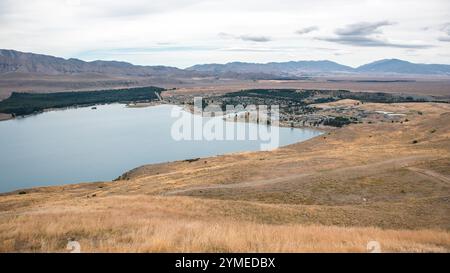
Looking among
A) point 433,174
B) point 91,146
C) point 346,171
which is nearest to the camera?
point 433,174

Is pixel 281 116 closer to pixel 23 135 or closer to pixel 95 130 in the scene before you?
pixel 95 130

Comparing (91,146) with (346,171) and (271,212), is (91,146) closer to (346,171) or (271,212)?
(346,171)

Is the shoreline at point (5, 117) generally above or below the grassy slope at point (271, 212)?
below

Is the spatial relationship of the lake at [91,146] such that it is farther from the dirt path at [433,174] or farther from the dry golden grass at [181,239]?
the dry golden grass at [181,239]

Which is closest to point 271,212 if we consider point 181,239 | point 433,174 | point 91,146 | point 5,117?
point 181,239

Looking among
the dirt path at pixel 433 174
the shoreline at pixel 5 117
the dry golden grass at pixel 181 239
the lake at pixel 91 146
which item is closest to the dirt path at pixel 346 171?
the dirt path at pixel 433 174

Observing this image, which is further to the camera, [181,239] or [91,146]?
[91,146]
